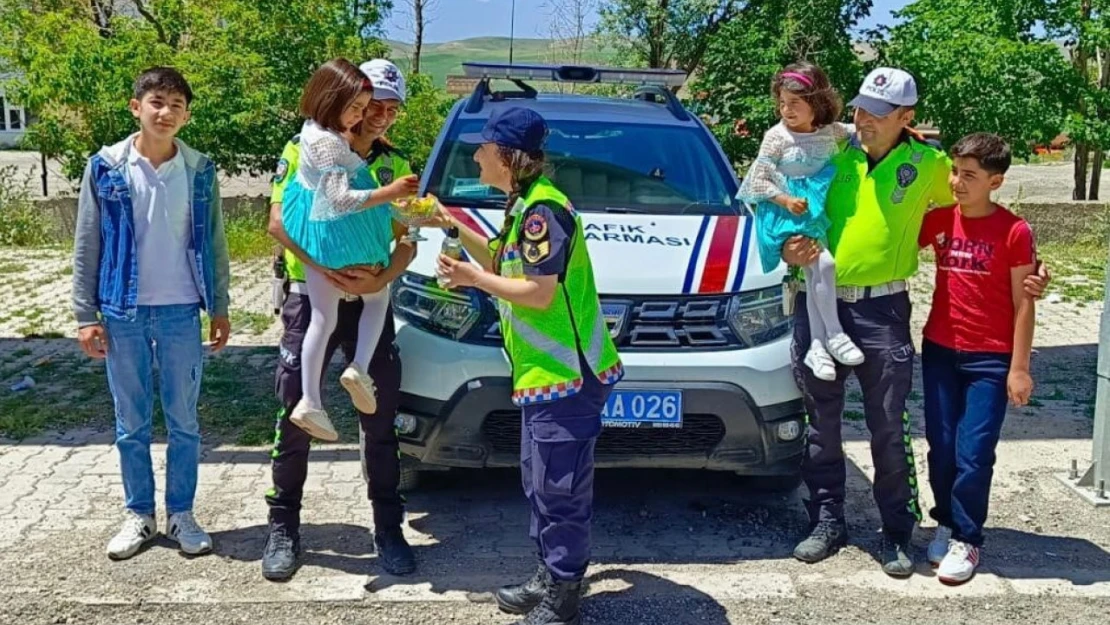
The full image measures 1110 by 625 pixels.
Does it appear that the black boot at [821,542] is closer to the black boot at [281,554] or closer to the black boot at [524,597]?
the black boot at [524,597]

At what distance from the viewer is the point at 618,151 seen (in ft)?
18.1

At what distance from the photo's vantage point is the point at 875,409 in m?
4.04

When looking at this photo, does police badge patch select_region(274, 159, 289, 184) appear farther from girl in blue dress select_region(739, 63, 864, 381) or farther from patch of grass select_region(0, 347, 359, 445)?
patch of grass select_region(0, 347, 359, 445)

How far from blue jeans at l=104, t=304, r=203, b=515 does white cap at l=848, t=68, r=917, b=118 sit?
8.68ft

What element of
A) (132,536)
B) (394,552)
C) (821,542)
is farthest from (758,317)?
(132,536)

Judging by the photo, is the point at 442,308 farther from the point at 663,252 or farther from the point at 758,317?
the point at 758,317

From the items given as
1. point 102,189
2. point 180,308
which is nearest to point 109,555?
point 180,308

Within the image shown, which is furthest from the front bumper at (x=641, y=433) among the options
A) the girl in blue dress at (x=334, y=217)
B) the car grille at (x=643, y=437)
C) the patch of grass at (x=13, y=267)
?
the patch of grass at (x=13, y=267)

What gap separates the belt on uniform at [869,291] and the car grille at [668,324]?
0.46 m

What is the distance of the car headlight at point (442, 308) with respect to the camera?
162 inches

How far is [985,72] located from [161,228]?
10.5 metres

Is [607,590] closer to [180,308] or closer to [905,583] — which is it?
[905,583]

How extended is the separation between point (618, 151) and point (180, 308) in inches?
94.6

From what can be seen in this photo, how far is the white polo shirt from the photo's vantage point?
4.00m
